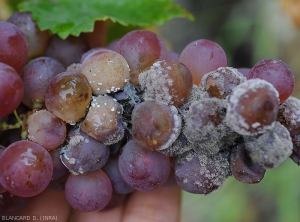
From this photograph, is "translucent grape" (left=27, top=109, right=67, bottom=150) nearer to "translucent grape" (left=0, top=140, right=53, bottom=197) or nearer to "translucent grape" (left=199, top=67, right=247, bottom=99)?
"translucent grape" (left=0, top=140, right=53, bottom=197)

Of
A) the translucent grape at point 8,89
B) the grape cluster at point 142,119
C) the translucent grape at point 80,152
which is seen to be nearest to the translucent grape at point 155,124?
the grape cluster at point 142,119

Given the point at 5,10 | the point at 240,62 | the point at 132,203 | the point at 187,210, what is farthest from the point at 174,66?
the point at 240,62

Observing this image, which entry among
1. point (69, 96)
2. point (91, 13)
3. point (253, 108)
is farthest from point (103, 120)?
point (91, 13)

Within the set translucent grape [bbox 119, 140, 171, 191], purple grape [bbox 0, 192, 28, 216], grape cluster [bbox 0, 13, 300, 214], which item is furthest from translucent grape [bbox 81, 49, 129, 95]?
purple grape [bbox 0, 192, 28, 216]

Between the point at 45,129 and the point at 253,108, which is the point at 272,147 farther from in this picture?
the point at 45,129

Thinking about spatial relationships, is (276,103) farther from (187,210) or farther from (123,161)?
(187,210)

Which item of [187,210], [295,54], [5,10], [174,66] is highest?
[174,66]

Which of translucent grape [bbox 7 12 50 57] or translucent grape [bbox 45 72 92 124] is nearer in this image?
translucent grape [bbox 45 72 92 124]
